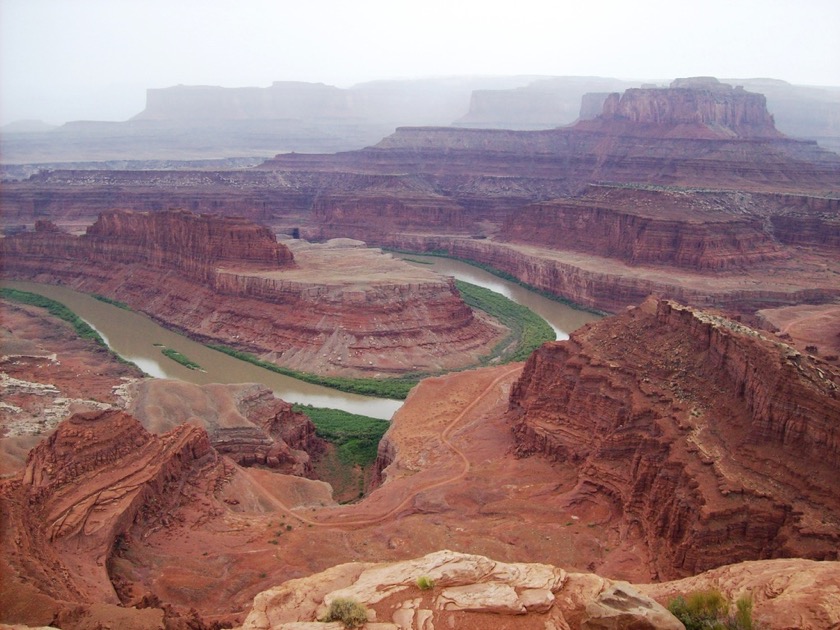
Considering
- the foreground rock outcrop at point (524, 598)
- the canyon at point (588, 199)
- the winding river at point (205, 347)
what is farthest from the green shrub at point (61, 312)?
the foreground rock outcrop at point (524, 598)

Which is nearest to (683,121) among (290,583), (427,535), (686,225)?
(686,225)

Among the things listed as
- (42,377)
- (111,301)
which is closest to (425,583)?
(42,377)

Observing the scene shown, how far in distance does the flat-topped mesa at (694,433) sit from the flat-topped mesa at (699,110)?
99.7 metres

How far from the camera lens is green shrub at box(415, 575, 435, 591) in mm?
13617

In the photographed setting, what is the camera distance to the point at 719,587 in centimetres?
1456

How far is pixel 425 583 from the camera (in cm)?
1362

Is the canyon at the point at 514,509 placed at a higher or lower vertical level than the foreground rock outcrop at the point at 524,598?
lower

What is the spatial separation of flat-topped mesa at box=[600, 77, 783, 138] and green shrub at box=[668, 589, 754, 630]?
11720 cm

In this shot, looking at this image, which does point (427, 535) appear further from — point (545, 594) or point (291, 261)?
point (291, 261)

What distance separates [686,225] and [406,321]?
3581 cm

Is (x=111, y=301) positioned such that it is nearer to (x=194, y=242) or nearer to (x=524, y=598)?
(x=194, y=242)

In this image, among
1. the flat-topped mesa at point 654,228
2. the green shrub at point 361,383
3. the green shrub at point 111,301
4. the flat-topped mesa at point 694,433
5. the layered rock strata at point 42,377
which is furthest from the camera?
Result: the flat-topped mesa at point 654,228

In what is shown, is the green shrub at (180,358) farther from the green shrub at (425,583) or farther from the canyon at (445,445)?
the green shrub at (425,583)

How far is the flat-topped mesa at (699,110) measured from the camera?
125438 mm
